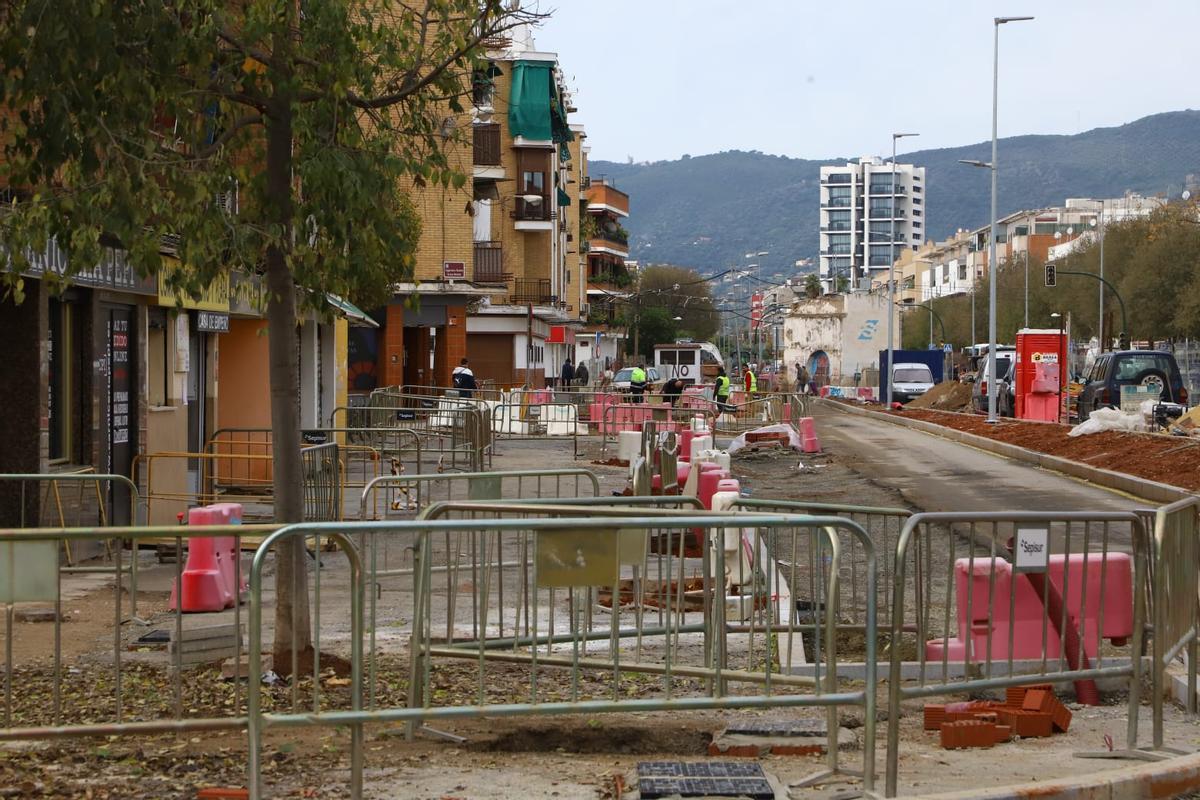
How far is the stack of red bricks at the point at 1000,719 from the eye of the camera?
7172 millimetres

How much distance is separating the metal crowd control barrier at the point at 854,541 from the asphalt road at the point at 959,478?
682 cm

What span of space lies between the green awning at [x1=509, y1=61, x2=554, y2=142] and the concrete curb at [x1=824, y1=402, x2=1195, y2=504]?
25.4 meters

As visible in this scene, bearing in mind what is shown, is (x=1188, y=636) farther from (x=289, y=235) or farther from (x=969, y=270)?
(x=969, y=270)

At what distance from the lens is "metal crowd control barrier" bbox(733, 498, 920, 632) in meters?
8.55

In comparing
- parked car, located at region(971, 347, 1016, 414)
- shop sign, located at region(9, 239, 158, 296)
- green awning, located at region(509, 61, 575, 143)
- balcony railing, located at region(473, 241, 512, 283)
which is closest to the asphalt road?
shop sign, located at region(9, 239, 158, 296)

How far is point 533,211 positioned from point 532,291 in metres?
3.79

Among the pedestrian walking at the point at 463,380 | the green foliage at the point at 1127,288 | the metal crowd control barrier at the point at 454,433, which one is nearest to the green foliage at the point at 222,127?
the metal crowd control barrier at the point at 454,433

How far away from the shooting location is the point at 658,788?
6.02 m

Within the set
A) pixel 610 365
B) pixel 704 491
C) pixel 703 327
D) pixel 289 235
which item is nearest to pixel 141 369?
pixel 704 491

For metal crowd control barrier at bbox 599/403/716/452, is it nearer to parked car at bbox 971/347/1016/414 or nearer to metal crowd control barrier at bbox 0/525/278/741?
parked car at bbox 971/347/1016/414

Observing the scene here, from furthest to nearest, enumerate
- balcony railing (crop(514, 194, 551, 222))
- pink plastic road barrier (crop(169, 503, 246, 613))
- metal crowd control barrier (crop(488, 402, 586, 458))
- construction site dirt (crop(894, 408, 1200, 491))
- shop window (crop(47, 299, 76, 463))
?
balcony railing (crop(514, 194, 551, 222)), metal crowd control barrier (crop(488, 402, 586, 458)), construction site dirt (crop(894, 408, 1200, 491)), shop window (crop(47, 299, 76, 463)), pink plastic road barrier (crop(169, 503, 246, 613))

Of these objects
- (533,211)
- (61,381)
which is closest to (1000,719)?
(61,381)

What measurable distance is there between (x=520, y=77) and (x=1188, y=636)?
55.8 metres

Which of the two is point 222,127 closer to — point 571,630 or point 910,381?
point 571,630
